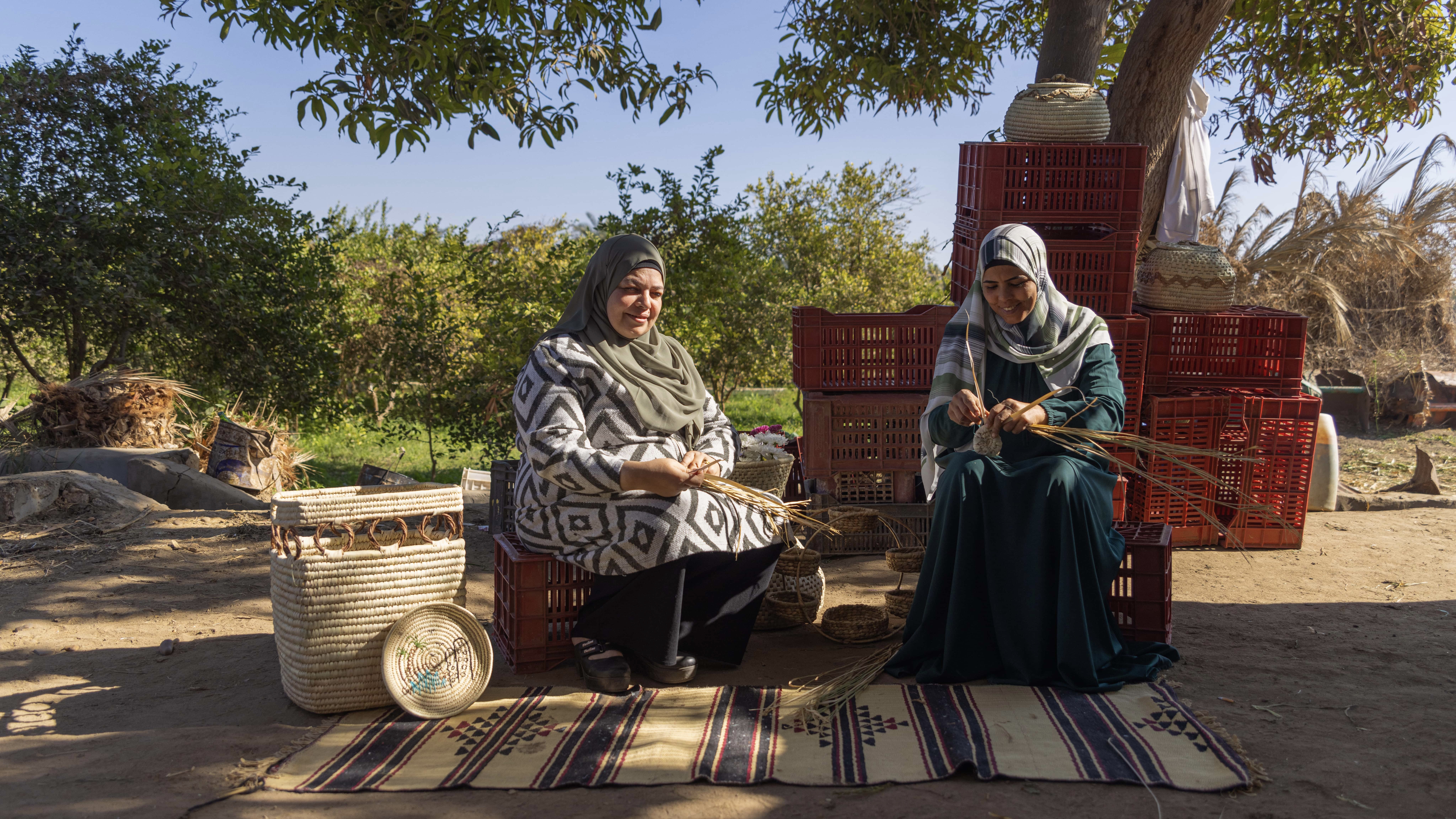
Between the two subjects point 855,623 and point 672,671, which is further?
point 855,623

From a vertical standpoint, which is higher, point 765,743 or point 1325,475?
point 1325,475

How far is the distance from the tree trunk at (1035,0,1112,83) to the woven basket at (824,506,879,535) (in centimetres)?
316

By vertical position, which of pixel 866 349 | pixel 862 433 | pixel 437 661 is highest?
pixel 866 349

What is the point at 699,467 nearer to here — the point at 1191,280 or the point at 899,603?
the point at 899,603

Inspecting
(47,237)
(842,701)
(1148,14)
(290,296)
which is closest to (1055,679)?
→ (842,701)

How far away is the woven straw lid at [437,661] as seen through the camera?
2.84m

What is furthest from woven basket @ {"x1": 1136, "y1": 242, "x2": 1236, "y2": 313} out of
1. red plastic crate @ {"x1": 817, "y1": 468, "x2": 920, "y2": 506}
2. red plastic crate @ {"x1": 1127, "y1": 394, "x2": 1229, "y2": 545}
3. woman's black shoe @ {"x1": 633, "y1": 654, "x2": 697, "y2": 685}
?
woman's black shoe @ {"x1": 633, "y1": 654, "x2": 697, "y2": 685}

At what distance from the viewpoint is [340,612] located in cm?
282

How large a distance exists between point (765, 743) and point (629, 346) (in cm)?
145

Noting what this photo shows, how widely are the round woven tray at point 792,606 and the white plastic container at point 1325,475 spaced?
3.75m

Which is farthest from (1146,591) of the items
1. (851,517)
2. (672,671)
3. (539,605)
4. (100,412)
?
(100,412)

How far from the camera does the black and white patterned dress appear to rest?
307 cm

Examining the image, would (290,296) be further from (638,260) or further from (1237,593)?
(1237,593)

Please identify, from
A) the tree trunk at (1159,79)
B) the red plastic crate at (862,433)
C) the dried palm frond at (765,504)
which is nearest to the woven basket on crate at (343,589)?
→ the dried palm frond at (765,504)
